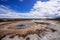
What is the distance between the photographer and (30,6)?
2572 millimetres

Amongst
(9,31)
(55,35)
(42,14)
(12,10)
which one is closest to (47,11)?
(42,14)

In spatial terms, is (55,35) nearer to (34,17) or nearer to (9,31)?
(34,17)

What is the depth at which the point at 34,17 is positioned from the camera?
2.56m

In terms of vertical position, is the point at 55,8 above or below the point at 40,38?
above

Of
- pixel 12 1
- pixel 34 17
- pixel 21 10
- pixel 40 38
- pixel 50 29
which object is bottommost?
pixel 40 38

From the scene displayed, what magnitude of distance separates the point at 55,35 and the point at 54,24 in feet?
0.82

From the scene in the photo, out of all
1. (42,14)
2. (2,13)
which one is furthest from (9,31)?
(42,14)

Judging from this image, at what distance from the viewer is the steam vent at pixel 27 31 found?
7.89 feet

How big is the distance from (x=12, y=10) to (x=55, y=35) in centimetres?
104

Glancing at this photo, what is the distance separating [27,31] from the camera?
247 cm

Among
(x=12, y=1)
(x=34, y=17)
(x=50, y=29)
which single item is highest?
(x=12, y=1)

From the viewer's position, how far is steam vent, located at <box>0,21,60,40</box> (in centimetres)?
241

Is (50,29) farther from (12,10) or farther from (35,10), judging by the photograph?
(12,10)

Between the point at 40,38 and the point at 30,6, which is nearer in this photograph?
the point at 40,38
